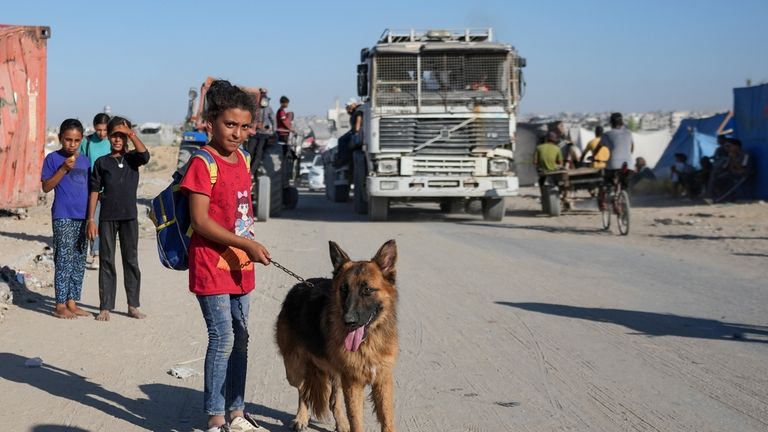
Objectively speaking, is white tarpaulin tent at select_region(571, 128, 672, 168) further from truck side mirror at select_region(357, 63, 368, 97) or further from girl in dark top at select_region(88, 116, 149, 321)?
→ girl in dark top at select_region(88, 116, 149, 321)

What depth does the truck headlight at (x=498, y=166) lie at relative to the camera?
Answer: 19.0 m

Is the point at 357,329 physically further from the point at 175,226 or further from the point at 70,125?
the point at 70,125

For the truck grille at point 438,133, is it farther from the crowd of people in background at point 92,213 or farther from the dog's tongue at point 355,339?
the dog's tongue at point 355,339

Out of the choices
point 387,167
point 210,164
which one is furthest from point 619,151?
point 210,164

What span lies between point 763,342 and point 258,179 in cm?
1326

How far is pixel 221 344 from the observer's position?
16.1ft

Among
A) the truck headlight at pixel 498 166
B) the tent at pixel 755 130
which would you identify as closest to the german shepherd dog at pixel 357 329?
the truck headlight at pixel 498 166

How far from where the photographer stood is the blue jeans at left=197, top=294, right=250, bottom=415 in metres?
4.86

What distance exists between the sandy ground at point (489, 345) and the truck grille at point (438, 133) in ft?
14.9

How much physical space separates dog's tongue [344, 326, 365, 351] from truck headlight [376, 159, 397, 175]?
14.3 metres

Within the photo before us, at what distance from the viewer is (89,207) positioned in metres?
8.67

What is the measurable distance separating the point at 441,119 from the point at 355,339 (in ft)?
47.6

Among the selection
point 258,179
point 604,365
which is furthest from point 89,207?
point 258,179

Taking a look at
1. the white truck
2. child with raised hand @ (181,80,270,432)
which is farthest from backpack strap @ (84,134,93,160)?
the white truck
